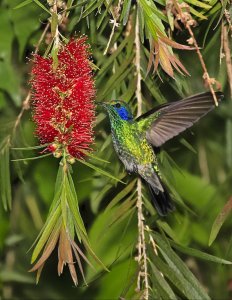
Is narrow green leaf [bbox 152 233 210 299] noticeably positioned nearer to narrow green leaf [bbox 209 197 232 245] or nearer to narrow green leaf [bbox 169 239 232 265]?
narrow green leaf [bbox 169 239 232 265]

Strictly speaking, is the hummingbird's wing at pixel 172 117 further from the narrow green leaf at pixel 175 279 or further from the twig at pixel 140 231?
the narrow green leaf at pixel 175 279

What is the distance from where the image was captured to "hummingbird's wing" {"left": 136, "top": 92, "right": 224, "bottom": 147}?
1.74 m

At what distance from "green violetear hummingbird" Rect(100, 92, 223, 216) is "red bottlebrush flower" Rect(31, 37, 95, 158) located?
31cm

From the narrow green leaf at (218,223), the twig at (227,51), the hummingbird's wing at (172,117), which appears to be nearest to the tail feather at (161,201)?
the hummingbird's wing at (172,117)

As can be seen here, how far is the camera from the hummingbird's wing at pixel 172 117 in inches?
68.6

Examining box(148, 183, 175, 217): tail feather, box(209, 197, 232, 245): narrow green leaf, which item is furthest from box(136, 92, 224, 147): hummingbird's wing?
box(209, 197, 232, 245): narrow green leaf

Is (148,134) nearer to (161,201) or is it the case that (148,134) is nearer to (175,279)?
(161,201)

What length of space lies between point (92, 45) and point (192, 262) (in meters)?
1.57

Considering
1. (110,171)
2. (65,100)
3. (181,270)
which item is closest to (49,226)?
(65,100)

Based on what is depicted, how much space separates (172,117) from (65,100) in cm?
45

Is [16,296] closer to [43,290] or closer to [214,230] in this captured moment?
[43,290]

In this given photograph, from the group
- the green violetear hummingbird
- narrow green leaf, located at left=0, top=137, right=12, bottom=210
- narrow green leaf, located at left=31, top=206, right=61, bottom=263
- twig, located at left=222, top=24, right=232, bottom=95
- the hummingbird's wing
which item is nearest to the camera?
narrow green leaf, located at left=31, top=206, right=61, bottom=263

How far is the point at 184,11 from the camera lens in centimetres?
162

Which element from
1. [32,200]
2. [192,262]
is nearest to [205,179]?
[192,262]
